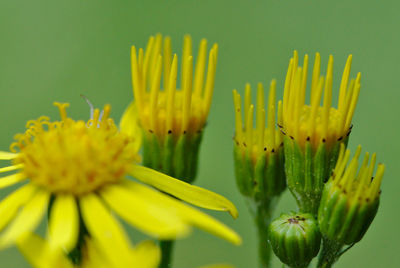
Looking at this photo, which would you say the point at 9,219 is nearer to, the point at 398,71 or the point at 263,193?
the point at 263,193

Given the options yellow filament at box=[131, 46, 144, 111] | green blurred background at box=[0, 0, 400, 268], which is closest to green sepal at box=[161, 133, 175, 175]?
yellow filament at box=[131, 46, 144, 111]

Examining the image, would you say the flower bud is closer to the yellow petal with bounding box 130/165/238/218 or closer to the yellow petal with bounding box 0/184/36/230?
the yellow petal with bounding box 130/165/238/218

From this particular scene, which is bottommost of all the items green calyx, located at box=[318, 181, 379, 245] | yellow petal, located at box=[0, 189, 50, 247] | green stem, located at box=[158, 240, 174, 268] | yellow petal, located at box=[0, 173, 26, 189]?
green stem, located at box=[158, 240, 174, 268]

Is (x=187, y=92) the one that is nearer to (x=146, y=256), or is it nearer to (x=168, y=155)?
(x=168, y=155)

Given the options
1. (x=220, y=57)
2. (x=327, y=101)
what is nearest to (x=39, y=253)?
(x=327, y=101)

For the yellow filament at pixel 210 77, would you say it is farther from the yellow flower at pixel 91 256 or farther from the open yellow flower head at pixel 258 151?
the yellow flower at pixel 91 256

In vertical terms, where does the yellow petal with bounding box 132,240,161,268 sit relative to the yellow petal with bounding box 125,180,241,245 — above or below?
below
